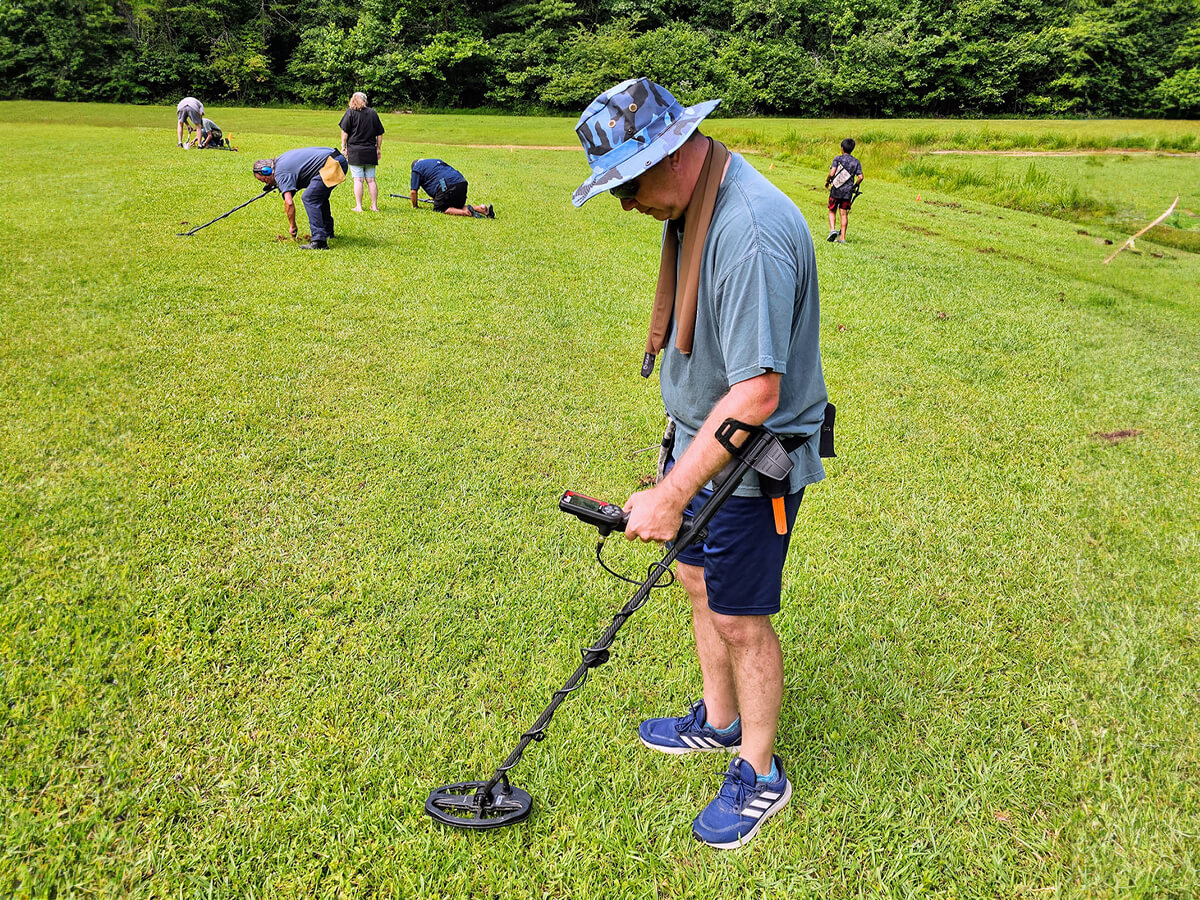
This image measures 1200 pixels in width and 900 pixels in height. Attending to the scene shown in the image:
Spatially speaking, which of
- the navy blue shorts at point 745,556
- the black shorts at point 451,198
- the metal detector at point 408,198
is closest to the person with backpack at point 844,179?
the black shorts at point 451,198

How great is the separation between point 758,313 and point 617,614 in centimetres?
115

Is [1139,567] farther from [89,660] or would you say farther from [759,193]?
[89,660]

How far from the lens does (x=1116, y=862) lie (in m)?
2.57

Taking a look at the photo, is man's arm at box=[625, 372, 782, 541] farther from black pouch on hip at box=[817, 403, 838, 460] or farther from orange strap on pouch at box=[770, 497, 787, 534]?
black pouch on hip at box=[817, 403, 838, 460]

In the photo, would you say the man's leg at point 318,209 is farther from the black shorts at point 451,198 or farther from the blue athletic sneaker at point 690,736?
the blue athletic sneaker at point 690,736

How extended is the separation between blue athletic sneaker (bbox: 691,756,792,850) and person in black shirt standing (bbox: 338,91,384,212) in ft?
38.3

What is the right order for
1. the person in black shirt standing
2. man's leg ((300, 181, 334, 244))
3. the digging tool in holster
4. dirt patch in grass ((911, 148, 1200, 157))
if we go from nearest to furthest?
the digging tool in holster
man's leg ((300, 181, 334, 244))
the person in black shirt standing
dirt patch in grass ((911, 148, 1200, 157))

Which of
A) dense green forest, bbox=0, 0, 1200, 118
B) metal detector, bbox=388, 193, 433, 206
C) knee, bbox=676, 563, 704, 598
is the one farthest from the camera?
dense green forest, bbox=0, 0, 1200, 118

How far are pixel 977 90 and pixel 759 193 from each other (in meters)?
56.6

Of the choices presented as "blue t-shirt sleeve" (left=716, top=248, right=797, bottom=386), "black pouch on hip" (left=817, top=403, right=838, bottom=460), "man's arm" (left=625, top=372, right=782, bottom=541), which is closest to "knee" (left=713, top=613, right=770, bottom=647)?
"man's arm" (left=625, top=372, right=782, bottom=541)

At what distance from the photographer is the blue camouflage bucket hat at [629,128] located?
2186 mm

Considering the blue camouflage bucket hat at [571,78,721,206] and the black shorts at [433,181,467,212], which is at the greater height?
the blue camouflage bucket hat at [571,78,721,206]

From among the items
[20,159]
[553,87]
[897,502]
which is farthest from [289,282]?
[553,87]

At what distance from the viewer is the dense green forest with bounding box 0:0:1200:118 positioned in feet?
138
